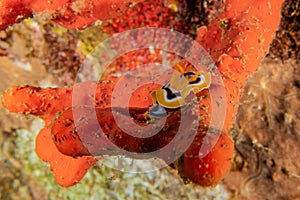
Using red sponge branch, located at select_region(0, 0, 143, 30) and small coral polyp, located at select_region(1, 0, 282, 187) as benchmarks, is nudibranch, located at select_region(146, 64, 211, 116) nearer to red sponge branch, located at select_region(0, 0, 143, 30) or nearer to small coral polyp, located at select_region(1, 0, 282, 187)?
small coral polyp, located at select_region(1, 0, 282, 187)

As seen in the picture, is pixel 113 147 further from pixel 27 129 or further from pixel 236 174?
pixel 27 129

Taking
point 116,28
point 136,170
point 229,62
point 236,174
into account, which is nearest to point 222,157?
point 229,62

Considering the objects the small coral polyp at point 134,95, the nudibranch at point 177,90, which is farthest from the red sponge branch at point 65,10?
the nudibranch at point 177,90

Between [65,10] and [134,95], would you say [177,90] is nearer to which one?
[134,95]

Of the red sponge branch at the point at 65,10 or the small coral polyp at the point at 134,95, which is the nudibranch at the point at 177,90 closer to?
the small coral polyp at the point at 134,95

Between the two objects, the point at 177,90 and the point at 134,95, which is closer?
the point at 134,95

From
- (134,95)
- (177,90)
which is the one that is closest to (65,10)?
(134,95)
